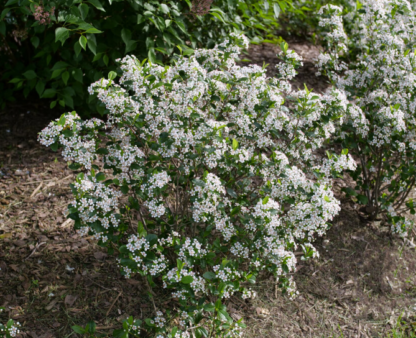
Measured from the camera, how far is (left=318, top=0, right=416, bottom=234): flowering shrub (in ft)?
10.4

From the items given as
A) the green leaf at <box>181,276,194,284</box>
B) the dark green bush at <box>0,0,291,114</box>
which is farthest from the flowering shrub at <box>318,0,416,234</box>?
the green leaf at <box>181,276,194,284</box>

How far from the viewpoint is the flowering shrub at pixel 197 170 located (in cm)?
216

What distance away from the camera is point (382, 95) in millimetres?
3293

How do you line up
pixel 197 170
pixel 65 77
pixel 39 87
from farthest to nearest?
pixel 39 87, pixel 65 77, pixel 197 170

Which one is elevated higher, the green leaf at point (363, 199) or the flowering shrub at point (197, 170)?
the flowering shrub at point (197, 170)

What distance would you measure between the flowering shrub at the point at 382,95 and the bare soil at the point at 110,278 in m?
0.39

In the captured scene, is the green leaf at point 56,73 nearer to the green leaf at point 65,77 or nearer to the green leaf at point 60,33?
the green leaf at point 65,77

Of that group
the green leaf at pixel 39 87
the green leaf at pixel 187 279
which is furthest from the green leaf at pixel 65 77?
the green leaf at pixel 187 279

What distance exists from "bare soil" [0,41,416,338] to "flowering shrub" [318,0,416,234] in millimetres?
392

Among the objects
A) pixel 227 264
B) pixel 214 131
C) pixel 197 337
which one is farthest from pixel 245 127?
pixel 197 337

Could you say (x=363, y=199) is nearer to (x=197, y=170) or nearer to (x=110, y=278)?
(x=197, y=170)

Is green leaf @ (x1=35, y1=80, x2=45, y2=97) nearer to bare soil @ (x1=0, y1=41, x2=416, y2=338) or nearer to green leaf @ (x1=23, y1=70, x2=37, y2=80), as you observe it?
green leaf @ (x1=23, y1=70, x2=37, y2=80)

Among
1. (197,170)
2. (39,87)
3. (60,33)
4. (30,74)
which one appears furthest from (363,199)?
(30,74)

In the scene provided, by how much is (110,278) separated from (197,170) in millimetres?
1010
